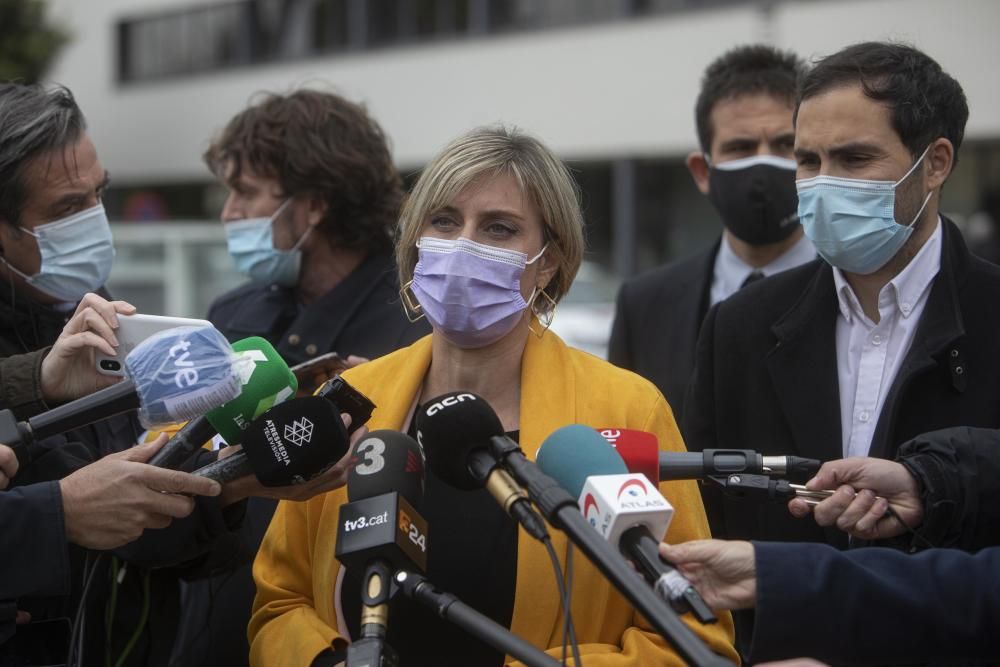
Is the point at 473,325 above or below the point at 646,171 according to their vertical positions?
above

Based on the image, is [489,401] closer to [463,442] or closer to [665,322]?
[463,442]

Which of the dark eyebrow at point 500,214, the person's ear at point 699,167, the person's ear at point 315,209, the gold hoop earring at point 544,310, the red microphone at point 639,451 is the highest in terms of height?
the dark eyebrow at point 500,214

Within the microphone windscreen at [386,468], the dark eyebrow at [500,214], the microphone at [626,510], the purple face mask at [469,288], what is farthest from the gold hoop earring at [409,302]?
the microphone at [626,510]

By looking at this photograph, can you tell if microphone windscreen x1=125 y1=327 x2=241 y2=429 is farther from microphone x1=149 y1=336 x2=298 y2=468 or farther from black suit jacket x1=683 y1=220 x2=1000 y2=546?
black suit jacket x1=683 y1=220 x2=1000 y2=546

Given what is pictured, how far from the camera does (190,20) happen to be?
26.6 metres

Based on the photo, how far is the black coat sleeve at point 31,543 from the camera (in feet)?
8.75

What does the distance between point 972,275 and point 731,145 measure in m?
1.66

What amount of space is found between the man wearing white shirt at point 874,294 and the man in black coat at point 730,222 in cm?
114

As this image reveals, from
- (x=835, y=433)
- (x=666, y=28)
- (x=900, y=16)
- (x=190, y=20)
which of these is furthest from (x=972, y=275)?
(x=190, y=20)

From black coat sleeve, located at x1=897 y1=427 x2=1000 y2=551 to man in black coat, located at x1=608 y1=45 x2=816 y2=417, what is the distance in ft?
5.91

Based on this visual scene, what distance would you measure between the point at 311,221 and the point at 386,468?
2.18 m

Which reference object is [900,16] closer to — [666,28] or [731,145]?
[666,28]

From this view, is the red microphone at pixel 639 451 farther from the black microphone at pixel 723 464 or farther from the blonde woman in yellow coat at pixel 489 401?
the blonde woman in yellow coat at pixel 489 401

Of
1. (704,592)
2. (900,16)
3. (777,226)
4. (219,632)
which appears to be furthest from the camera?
(900,16)
